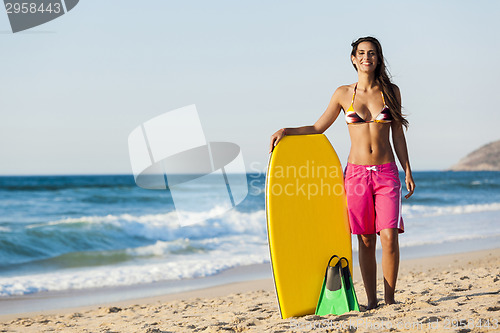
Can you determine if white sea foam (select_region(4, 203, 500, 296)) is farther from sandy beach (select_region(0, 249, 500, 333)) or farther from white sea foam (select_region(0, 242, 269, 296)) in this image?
sandy beach (select_region(0, 249, 500, 333))

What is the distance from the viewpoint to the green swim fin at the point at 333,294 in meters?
3.02

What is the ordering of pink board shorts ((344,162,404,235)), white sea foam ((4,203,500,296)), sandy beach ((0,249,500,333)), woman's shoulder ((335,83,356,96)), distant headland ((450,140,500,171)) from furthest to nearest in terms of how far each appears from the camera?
distant headland ((450,140,500,171)), white sea foam ((4,203,500,296)), woman's shoulder ((335,83,356,96)), pink board shorts ((344,162,404,235)), sandy beach ((0,249,500,333))

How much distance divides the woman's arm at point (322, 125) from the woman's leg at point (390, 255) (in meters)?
0.74

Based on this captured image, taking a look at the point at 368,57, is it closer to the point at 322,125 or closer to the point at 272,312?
the point at 322,125

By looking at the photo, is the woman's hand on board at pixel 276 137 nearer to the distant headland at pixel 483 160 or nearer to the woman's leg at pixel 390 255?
the woman's leg at pixel 390 255

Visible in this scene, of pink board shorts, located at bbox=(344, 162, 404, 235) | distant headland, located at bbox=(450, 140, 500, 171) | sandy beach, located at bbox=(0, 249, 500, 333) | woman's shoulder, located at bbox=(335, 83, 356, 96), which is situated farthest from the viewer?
distant headland, located at bbox=(450, 140, 500, 171)

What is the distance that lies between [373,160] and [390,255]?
0.55 m

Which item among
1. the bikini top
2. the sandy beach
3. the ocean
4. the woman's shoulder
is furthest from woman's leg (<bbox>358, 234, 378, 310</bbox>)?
the ocean

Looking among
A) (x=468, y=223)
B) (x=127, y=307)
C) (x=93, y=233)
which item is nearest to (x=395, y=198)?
(x=127, y=307)

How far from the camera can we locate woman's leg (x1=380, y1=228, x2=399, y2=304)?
2.89 metres

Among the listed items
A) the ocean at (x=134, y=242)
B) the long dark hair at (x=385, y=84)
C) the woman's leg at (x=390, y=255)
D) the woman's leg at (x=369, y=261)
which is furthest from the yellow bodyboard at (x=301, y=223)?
the ocean at (x=134, y=242)

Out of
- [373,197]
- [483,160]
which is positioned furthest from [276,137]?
[483,160]

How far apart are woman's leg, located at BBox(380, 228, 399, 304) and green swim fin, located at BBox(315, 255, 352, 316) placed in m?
0.26

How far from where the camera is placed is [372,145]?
9.70ft
